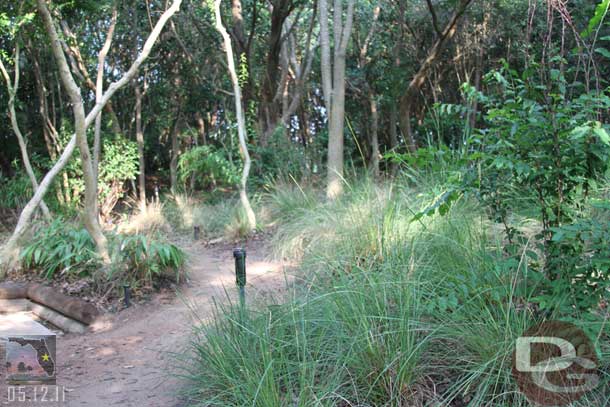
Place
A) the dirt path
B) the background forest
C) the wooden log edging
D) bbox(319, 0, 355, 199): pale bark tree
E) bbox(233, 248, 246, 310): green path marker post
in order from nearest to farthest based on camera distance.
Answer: the background forest, bbox(233, 248, 246, 310): green path marker post, the dirt path, the wooden log edging, bbox(319, 0, 355, 199): pale bark tree

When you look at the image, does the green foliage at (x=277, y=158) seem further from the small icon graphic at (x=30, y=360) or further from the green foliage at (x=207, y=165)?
the small icon graphic at (x=30, y=360)

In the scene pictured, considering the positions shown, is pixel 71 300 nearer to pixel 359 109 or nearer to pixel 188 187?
pixel 188 187

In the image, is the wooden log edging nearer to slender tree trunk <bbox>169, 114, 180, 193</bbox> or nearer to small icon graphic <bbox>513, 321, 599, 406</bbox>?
small icon graphic <bbox>513, 321, 599, 406</bbox>

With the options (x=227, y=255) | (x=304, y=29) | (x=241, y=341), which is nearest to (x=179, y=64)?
(x=304, y=29)

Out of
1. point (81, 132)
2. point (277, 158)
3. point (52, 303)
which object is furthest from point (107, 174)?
point (52, 303)

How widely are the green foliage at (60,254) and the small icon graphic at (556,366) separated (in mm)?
4708

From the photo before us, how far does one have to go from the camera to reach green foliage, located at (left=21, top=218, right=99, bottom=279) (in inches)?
237

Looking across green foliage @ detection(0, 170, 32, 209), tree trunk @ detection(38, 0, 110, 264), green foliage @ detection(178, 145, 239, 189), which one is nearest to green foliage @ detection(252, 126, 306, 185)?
green foliage @ detection(178, 145, 239, 189)

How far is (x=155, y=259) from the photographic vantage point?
6020 millimetres

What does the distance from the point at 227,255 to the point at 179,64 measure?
663 cm

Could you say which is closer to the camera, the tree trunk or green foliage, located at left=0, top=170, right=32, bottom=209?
the tree trunk

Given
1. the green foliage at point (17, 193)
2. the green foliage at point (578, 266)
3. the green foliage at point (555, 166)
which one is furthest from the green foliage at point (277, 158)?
the green foliage at point (578, 266)

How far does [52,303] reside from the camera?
5.48m

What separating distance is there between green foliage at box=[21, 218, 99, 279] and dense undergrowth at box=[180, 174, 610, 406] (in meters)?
2.88
